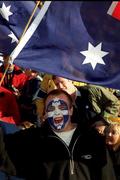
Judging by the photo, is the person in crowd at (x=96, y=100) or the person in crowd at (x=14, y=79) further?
the person in crowd at (x=14, y=79)

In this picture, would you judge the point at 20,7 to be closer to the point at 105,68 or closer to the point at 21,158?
the point at 105,68

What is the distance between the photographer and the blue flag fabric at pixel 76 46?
4.33 m

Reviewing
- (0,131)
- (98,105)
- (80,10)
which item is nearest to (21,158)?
(0,131)

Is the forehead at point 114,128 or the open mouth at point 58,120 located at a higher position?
the open mouth at point 58,120

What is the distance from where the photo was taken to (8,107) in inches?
235

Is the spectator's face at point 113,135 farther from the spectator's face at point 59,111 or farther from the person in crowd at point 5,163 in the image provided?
the person in crowd at point 5,163

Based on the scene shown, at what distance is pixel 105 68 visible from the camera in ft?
14.5

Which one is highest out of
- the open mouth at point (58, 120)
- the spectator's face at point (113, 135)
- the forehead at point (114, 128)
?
the open mouth at point (58, 120)

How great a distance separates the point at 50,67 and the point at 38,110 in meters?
1.49

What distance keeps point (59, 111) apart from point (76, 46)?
0.56 metres

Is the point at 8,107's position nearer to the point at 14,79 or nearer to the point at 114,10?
the point at 14,79

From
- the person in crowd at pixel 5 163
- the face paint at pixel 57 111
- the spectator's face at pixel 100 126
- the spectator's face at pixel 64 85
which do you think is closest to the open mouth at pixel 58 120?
the face paint at pixel 57 111

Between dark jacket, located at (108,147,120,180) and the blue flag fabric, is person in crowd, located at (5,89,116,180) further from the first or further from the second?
the blue flag fabric

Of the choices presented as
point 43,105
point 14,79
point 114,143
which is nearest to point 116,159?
point 114,143
